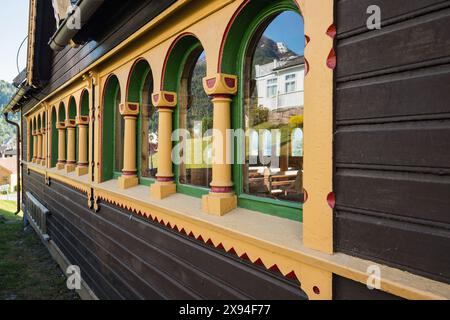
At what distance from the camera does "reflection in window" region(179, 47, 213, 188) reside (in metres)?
2.95

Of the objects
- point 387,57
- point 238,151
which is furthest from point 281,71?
point 387,57

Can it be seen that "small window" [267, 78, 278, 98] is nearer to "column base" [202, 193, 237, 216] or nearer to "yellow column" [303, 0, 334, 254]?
"yellow column" [303, 0, 334, 254]

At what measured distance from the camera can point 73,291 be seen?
551 cm

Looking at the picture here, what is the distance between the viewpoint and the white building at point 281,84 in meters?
2.08

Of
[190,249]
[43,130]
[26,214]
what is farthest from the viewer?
[26,214]

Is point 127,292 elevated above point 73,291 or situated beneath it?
elevated above

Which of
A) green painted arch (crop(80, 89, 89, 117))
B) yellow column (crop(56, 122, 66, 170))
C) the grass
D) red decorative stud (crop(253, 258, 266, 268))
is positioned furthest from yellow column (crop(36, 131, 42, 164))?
red decorative stud (crop(253, 258, 266, 268))

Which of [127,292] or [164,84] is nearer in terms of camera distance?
[164,84]

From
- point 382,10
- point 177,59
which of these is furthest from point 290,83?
point 177,59

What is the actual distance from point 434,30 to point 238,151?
148 cm

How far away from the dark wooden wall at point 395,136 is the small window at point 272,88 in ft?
2.36

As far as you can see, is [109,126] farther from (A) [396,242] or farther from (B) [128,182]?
(A) [396,242]

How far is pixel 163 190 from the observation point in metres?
3.11
